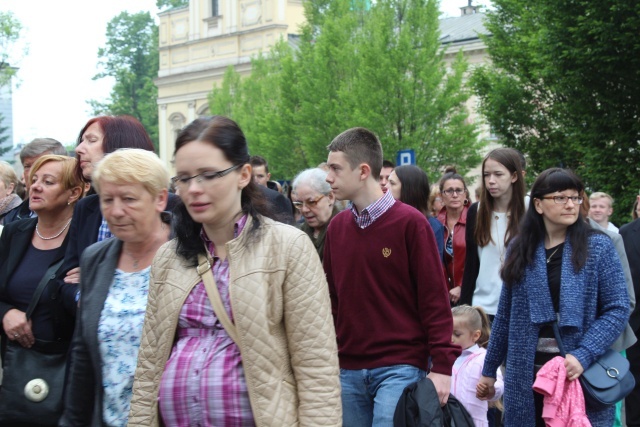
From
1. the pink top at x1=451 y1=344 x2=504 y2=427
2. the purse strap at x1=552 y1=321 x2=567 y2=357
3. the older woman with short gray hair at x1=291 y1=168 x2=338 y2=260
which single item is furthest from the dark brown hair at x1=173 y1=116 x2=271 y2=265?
the pink top at x1=451 y1=344 x2=504 y2=427

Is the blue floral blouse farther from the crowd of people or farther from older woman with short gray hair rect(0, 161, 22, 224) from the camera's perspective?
older woman with short gray hair rect(0, 161, 22, 224)

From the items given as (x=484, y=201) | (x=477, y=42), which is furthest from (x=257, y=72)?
(x=484, y=201)

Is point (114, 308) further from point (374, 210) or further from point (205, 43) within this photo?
point (205, 43)

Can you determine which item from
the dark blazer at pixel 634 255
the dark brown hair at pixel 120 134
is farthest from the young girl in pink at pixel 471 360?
the dark brown hair at pixel 120 134

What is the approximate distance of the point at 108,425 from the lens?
415 cm

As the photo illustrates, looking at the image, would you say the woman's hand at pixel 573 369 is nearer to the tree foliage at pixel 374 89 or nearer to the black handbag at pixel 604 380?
the black handbag at pixel 604 380

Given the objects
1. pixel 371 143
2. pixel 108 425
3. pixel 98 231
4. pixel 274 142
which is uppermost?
pixel 274 142

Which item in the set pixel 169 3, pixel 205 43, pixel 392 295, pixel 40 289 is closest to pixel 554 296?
pixel 392 295

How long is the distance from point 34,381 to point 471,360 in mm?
3169

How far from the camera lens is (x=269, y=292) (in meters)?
3.54

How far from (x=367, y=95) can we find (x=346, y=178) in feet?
90.6

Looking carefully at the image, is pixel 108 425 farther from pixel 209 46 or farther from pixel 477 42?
pixel 209 46

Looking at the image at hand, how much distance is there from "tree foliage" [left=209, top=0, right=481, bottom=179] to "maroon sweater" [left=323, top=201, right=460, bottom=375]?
27.2 meters

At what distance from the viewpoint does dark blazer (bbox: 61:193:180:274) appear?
511cm
